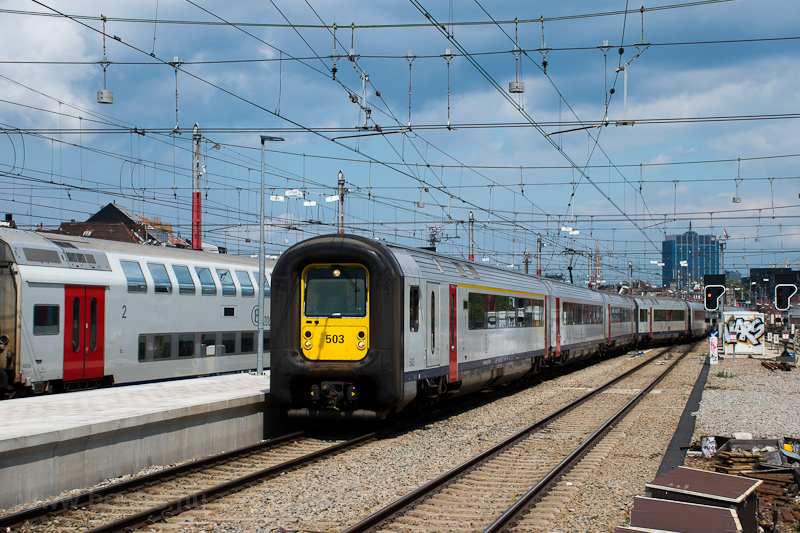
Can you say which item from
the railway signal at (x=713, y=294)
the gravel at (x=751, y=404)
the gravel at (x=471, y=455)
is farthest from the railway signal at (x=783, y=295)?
the gravel at (x=471, y=455)

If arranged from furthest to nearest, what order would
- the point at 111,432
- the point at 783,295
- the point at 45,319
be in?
the point at 783,295
the point at 45,319
the point at 111,432

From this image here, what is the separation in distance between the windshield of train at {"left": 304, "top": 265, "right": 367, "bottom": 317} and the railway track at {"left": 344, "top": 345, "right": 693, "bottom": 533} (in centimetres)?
335

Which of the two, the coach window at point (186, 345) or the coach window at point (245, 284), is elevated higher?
the coach window at point (245, 284)

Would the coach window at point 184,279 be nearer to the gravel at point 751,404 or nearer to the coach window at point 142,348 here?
the coach window at point 142,348

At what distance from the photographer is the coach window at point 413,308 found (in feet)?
42.6

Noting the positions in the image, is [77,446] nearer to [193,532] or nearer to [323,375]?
[193,532]

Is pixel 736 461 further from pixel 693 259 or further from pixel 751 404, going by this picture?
pixel 693 259

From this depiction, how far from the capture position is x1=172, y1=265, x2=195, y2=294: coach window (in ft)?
61.0

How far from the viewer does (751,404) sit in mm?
17188

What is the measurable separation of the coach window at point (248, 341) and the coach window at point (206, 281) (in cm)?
190

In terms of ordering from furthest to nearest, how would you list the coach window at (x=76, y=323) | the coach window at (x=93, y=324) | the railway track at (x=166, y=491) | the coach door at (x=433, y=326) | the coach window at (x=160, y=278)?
the coach window at (x=160, y=278) → the coach window at (x=93, y=324) → the coach window at (x=76, y=323) → the coach door at (x=433, y=326) → the railway track at (x=166, y=491)

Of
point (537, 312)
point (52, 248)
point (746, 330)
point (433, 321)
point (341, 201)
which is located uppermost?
point (341, 201)

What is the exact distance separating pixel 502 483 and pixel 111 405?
613 cm

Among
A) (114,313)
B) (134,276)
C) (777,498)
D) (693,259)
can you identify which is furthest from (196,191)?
(693,259)
